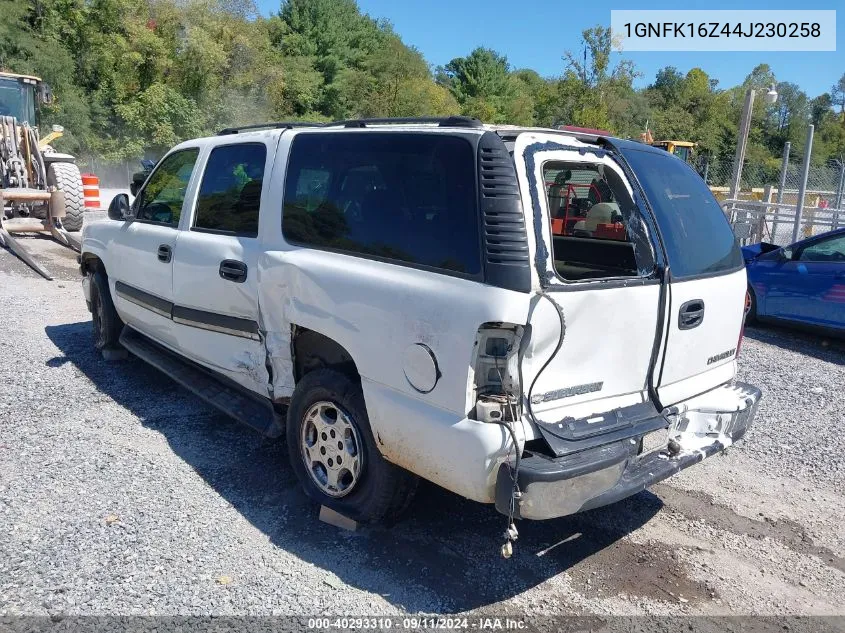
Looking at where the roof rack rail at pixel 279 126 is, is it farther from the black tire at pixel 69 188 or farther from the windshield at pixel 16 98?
the windshield at pixel 16 98

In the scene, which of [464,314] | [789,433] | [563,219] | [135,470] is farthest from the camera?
[563,219]

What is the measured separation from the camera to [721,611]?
2.99 metres

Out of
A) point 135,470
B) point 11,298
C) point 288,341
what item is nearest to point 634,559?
point 288,341

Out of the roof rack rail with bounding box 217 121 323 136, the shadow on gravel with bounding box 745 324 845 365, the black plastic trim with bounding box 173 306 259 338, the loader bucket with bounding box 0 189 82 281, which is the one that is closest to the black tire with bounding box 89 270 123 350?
the black plastic trim with bounding box 173 306 259 338

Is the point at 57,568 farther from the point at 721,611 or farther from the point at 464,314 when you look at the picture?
the point at 721,611

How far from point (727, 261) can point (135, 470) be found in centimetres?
354

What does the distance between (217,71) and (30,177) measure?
24190mm

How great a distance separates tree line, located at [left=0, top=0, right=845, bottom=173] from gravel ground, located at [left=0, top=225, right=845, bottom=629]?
2629cm

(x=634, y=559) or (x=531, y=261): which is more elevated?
(x=531, y=261)

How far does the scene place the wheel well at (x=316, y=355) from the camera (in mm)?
3438

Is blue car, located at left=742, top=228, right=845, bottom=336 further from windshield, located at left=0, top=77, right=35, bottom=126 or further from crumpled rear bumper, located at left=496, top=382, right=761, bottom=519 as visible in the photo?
windshield, located at left=0, top=77, right=35, bottom=126

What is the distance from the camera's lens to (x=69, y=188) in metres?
12.9

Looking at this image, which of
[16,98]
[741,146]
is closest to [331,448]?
[741,146]

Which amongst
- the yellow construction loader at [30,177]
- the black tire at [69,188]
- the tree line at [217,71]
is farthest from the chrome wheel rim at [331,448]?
the tree line at [217,71]
